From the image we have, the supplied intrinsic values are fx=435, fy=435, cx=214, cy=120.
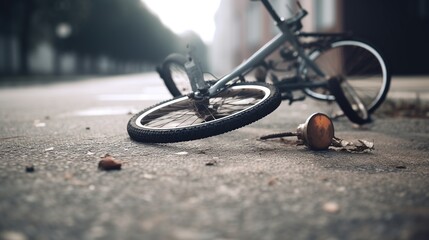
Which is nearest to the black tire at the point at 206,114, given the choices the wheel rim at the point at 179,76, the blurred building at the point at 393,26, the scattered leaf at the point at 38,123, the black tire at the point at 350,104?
the wheel rim at the point at 179,76

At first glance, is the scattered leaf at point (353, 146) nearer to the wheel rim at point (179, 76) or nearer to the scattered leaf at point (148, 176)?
the scattered leaf at point (148, 176)

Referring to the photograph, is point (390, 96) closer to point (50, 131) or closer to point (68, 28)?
point (50, 131)

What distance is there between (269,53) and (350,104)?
2.78 feet

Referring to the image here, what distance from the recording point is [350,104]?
3857 millimetres

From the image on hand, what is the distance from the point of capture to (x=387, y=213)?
1573 mm

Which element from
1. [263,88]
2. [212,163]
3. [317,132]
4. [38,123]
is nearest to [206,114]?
[263,88]

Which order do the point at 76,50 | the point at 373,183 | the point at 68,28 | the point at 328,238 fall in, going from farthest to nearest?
the point at 76,50 → the point at 68,28 → the point at 373,183 → the point at 328,238

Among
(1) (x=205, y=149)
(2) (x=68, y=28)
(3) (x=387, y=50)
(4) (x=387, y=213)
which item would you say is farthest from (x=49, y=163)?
(2) (x=68, y=28)

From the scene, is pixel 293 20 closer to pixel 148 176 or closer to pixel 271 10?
pixel 271 10

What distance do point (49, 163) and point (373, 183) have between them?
1.69m

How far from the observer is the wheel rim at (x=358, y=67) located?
422 cm

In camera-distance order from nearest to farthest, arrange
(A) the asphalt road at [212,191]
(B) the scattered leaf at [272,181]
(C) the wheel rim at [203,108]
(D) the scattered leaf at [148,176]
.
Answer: (A) the asphalt road at [212,191]
(B) the scattered leaf at [272,181]
(D) the scattered leaf at [148,176]
(C) the wheel rim at [203,108]

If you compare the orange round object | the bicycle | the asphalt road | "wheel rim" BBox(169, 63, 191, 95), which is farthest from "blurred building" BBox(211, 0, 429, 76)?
the orange round object

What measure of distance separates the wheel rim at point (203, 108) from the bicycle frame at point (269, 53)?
10 centimetres
